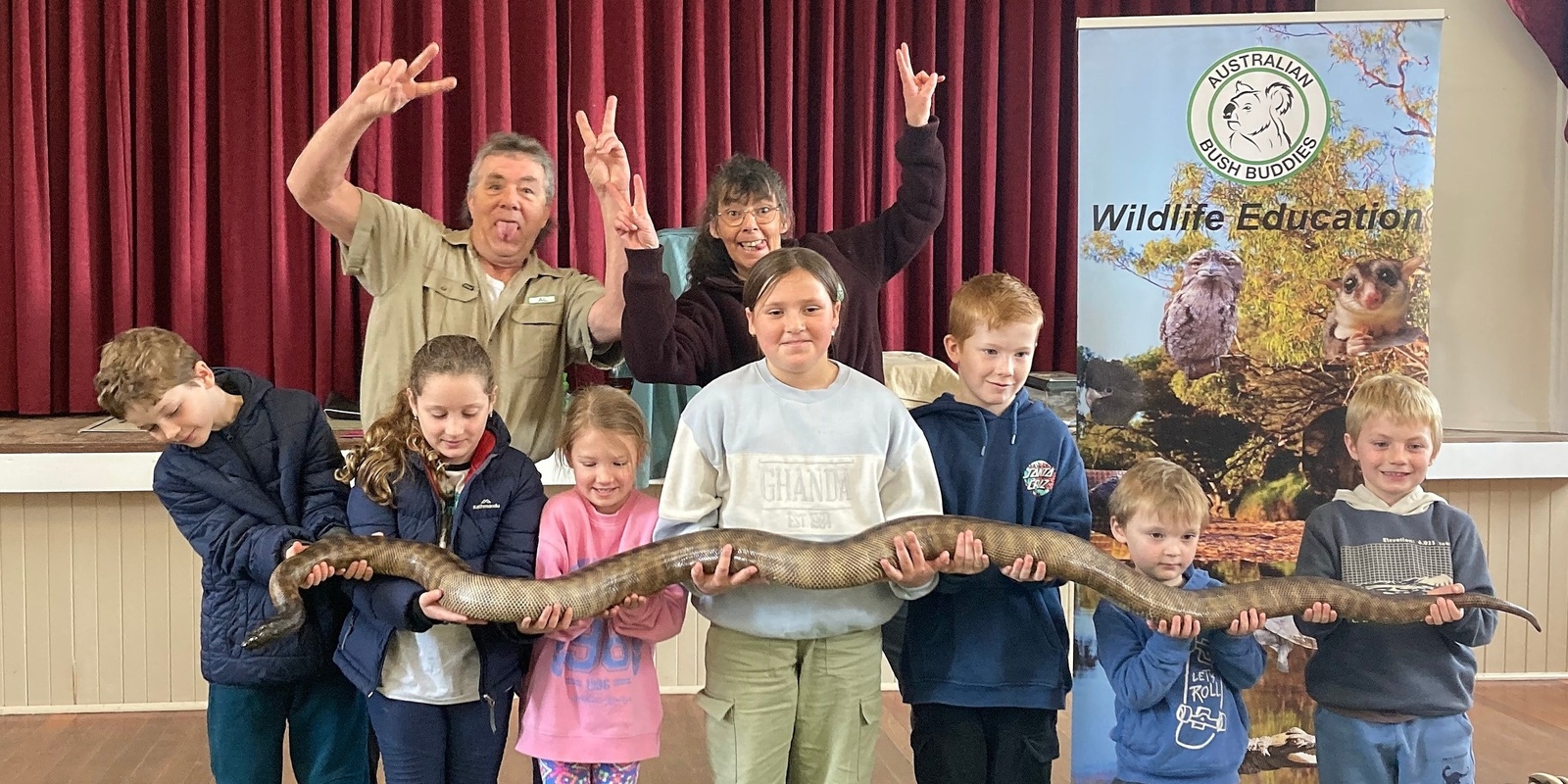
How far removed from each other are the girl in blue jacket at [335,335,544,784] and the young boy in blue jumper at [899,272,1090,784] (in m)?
0.92

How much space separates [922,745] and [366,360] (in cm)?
163

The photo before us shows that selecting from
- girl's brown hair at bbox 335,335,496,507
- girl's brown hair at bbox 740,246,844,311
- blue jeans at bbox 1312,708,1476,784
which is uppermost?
girl's brown hair at bbox 740,246,844,311

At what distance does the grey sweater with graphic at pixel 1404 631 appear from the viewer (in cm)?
275

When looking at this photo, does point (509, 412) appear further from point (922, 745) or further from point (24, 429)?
point (24, 429)

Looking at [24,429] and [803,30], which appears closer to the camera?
[24,429]

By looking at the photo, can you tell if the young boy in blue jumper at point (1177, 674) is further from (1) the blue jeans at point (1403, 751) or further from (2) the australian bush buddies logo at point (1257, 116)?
(2) the australian bush buddies logo at point (1257, 116)

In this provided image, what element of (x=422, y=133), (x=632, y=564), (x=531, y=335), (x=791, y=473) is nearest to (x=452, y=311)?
(x=531, y=335)

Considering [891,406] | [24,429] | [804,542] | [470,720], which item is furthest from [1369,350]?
[24,429]

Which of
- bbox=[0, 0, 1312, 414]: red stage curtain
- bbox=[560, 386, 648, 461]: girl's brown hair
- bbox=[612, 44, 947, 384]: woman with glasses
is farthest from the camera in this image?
bbox=[0, 0, 1312, 414]: red stage curtain

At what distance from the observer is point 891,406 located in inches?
99.1

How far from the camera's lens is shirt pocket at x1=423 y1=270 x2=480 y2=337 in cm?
292

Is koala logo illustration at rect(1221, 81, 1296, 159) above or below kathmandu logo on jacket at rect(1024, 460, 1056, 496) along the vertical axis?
above

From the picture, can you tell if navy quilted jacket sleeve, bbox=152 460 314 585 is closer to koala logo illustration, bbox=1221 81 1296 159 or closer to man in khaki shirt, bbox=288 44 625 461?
man in khaki shirt, bbox=288 44 625 461

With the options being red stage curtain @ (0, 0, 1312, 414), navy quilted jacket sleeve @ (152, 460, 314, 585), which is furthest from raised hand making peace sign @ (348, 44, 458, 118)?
red stage curtain @ (0, 0, 1312, 414)
